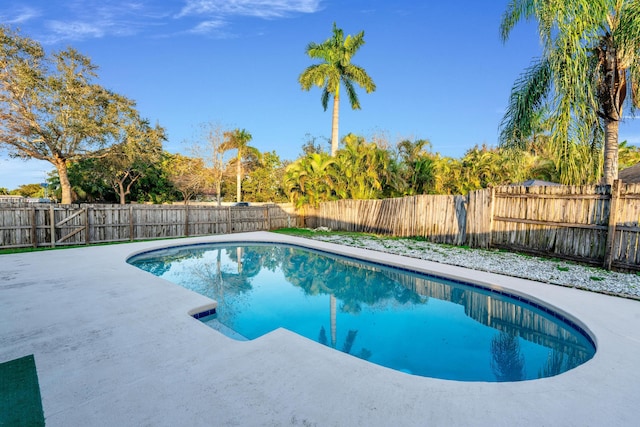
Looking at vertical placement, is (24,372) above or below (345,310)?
above

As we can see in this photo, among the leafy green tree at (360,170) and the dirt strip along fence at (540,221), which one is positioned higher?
the leafy green tree at (360,170)

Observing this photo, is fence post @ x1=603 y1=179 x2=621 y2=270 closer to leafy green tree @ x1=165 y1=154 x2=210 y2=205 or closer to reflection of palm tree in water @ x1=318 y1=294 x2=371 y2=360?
Result: reflection of palm tree in water @ x1=318 y1=294 x2=371 y2=360

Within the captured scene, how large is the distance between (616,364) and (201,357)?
13.2ft

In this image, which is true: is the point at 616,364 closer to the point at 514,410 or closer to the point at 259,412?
the point at 514,410

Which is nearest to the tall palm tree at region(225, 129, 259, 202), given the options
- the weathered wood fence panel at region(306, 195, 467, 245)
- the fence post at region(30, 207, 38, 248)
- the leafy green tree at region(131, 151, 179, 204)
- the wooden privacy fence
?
the leafy green tree at region(131, 151, 179, 204)

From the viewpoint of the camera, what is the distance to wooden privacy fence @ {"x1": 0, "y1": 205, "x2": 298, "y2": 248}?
9.51 m

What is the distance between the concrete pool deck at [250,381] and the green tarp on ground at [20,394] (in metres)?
0.07

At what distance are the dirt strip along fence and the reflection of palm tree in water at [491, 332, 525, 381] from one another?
14.2ft

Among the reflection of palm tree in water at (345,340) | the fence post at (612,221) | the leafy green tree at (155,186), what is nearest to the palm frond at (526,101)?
the fence post at (612,221)

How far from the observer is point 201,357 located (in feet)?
9.72

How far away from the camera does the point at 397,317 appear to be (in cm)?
521

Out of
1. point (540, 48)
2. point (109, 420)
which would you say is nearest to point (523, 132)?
point (540, 48)

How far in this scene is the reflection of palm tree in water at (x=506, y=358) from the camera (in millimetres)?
3342

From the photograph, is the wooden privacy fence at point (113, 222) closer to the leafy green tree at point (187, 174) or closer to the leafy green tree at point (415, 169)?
the leafy green tree at point (415, 169)
